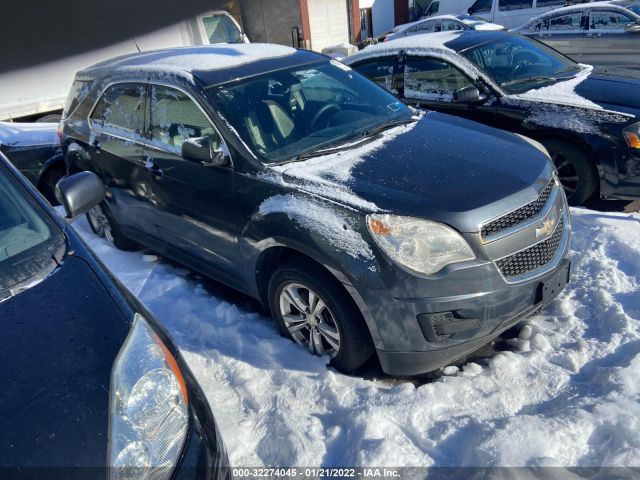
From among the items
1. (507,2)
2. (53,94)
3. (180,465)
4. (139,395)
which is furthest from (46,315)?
(507,2)

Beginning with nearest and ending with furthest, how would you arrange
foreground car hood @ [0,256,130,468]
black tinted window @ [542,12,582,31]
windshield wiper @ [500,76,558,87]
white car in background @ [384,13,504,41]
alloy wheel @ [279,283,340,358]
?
foreground car hood @ [0,256,130,468], alloy wheel @ [279,283,340,358], windshield wiper @ [500,76,558,87], black tinted window @ [542,12,582,31], white car in background @ [384,13,504,41]

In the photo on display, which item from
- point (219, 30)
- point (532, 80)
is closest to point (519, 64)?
point (532, 80)

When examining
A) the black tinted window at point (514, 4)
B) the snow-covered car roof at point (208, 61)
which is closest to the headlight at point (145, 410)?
the snow-covered car roof at point (208, 61)

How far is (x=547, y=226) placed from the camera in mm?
2824

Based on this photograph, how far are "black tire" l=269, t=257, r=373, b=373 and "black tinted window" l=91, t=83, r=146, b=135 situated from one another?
187 cm

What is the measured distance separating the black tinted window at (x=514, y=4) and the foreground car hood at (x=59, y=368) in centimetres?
1519

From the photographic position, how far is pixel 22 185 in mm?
2537

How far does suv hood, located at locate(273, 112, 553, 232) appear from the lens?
258 cm

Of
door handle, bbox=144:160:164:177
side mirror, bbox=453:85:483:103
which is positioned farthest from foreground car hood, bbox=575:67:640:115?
door handle, bbox=144:160:164:177

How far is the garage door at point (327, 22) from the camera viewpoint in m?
21.1

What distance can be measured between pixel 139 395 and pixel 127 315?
372mm

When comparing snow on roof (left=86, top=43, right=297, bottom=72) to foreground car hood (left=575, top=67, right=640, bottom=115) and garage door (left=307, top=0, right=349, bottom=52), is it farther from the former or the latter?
garage door (left=307, top=0, right=349, bottom=52)

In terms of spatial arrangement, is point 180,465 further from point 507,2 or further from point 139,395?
point 507,2

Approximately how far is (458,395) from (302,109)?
2.06 meters
